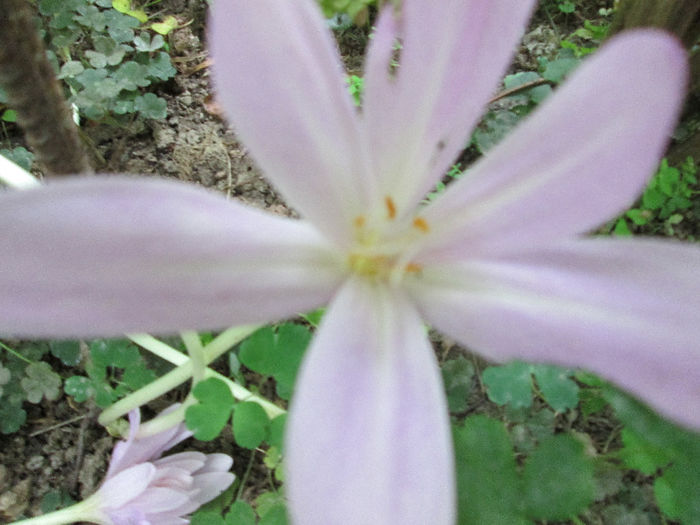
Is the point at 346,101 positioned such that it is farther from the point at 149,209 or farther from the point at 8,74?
the point at 8,74

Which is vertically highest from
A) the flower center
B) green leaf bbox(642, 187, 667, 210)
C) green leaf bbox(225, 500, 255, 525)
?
green leaf bbox(642, 187, 667, 210)

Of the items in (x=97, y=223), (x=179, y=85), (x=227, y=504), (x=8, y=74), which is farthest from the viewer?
(x=179, y=85)

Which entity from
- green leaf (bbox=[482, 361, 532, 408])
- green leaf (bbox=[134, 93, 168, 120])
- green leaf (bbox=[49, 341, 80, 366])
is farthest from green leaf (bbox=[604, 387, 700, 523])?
green leaf (bbox=[134, 93, 168, 120])

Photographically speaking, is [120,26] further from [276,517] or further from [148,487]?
[276,517]

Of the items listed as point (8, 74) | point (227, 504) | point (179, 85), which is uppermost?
point (179, 85)


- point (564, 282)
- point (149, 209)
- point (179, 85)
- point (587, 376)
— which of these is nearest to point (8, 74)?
point (149, 209)

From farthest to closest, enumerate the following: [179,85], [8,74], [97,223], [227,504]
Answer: [179,85]
[227,504]
[8,74]
[97,223]

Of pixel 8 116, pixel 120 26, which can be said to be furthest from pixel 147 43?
pixel 8 116

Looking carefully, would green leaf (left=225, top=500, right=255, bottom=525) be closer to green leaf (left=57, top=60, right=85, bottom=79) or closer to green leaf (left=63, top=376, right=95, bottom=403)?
green leaf (left=63, top=376, right=95, bottom=403)
